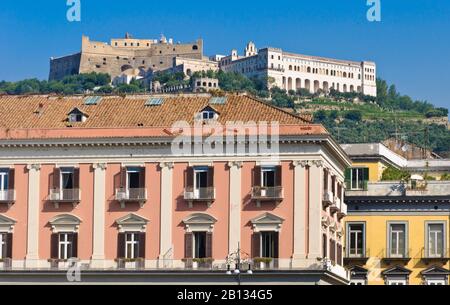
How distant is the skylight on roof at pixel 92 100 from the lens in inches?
2461

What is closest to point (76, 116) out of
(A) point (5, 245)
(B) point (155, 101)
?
(B) point (155, 101)

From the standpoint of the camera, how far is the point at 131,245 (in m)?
57.3

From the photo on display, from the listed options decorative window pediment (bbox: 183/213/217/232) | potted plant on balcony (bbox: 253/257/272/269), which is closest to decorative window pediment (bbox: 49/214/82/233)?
decorative window pediment (bbox: 183/213/217/232)

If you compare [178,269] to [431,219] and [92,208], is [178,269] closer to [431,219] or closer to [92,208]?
[92,208]

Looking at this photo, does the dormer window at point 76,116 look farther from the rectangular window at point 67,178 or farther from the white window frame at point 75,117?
the rectangular window at point 67,178

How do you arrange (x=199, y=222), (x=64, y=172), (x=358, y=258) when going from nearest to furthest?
(x=199, y=222) < (x=64, y=172) < (x=358, y=258)

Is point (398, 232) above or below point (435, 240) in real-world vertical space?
above

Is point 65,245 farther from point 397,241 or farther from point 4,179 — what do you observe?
point 397,241

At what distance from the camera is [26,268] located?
56969 millimetres

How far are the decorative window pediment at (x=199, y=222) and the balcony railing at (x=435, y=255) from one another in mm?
13021

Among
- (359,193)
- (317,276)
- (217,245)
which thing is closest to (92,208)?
(217,245)

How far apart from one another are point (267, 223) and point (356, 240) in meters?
11.0

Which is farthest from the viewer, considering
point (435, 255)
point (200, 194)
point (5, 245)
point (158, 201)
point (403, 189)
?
point (403, 189)

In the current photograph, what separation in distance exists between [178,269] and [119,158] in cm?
675
